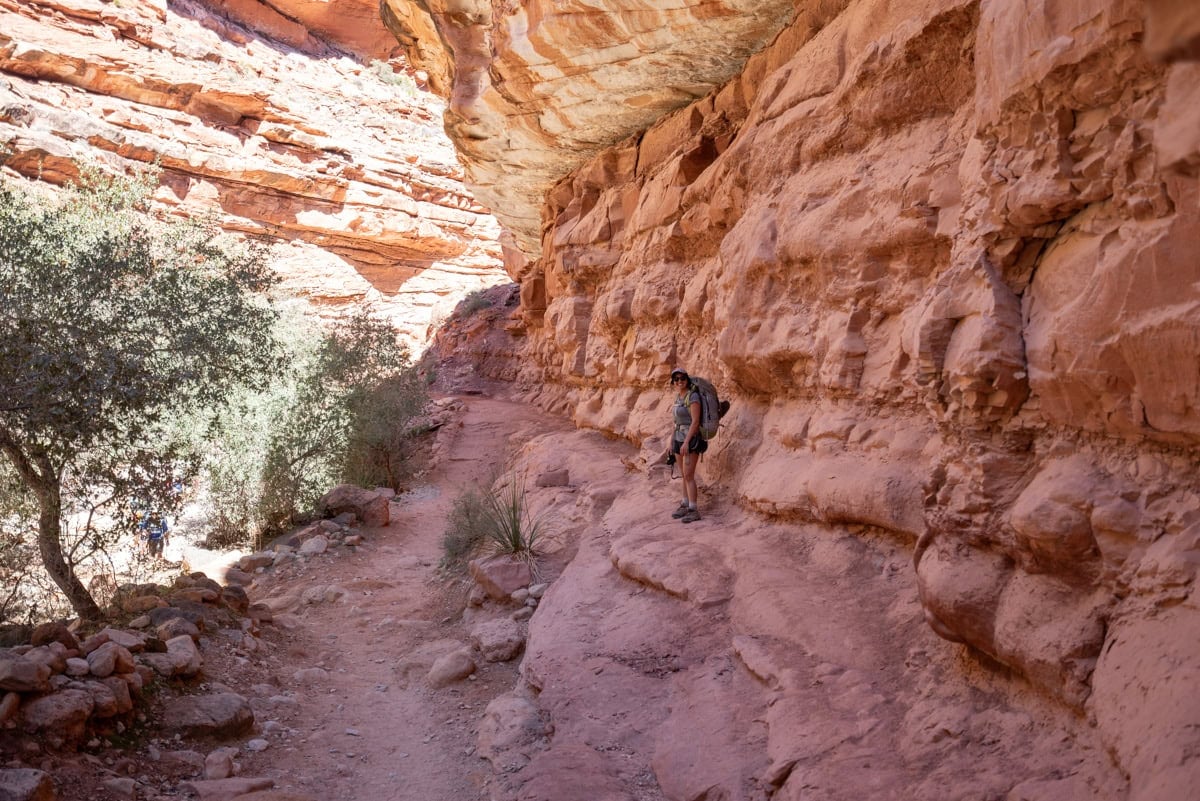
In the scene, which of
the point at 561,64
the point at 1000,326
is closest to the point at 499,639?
the point at 1000,326

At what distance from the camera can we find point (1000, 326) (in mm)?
3395

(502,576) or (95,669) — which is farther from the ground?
(502,576)

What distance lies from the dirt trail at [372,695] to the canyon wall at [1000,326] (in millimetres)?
2713

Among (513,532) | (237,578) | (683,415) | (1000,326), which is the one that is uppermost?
(1000,326)

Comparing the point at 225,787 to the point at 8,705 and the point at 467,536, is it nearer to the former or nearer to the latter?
the point at 8,705

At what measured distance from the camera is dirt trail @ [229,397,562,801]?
4.58m

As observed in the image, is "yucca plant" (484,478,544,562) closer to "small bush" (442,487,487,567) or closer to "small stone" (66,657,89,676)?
"small bush" (442,487,487,567)

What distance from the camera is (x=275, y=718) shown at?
5.26 m

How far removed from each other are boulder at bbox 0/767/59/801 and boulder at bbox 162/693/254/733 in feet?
3.71

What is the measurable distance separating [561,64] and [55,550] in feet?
25.4

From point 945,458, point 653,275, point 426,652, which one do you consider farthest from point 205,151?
point 945,458

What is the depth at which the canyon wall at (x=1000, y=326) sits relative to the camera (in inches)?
99.9

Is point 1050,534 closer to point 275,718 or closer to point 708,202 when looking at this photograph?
point 275,718

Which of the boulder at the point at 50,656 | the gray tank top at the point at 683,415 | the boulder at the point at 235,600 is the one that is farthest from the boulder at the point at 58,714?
the gray tank top at the point at 683,415
